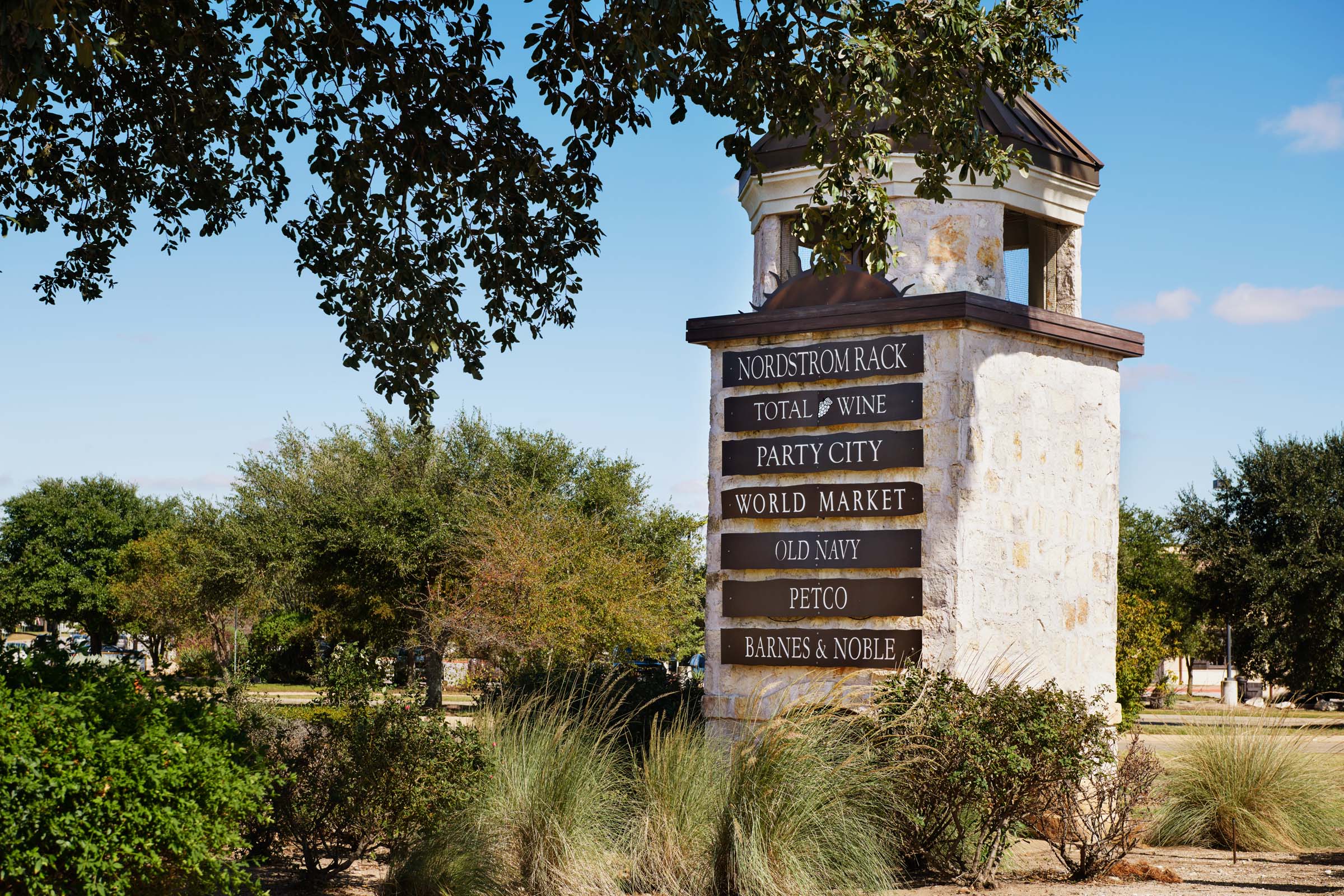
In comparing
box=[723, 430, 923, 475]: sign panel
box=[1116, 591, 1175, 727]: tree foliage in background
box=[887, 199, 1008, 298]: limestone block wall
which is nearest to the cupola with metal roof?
box=[887, 199, 1008, 298]: limestone block wall

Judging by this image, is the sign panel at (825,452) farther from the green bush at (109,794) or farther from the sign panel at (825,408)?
the green bush at (109,794)

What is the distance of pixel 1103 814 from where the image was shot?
29.0 ft

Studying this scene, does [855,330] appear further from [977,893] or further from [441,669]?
[441,669]

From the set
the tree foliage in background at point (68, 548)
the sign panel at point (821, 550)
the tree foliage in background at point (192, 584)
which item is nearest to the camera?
the sign panel at point (821, 550)

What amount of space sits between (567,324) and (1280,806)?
6.90m

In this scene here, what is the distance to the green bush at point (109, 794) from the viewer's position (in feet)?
17.2

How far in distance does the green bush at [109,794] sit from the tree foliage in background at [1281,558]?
→ 28.9 metres

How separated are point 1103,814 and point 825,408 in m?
3.67

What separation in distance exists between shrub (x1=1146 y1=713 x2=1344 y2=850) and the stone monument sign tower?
39.5 inches

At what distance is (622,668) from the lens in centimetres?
1318

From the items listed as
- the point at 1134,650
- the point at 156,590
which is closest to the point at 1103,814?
the point at 1134,650

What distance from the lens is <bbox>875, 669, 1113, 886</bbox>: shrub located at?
7.98 metres

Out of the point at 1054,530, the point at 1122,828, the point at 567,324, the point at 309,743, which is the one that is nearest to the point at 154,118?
the point at 567,324

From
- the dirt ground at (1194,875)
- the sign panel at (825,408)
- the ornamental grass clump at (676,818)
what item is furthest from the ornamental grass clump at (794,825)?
the sign panel at (825,408)
